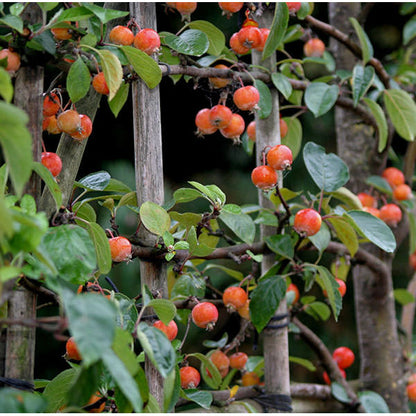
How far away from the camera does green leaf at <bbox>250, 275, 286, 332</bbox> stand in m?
0.73

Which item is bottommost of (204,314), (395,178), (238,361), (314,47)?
(238,361)

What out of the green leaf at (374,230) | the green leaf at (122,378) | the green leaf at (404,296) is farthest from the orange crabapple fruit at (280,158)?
the green leaf at (404,296)

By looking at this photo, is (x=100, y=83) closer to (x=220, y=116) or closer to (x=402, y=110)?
(x=220, y=116)

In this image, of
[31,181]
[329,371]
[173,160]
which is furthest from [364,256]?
[31,181]

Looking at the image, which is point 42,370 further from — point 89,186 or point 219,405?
point 89,186

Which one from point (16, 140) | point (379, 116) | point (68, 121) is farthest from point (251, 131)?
point (16, 140)

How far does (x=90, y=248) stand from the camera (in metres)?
0.43

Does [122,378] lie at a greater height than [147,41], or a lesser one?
lesser

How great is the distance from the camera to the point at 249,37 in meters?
0.75

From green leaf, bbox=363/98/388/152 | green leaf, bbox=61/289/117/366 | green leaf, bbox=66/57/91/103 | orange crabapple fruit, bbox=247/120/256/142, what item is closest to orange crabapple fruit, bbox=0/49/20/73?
green leaf, bbox=66/57/91/103

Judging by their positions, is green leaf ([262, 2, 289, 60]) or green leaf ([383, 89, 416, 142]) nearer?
green leaf ([262, 2, 289, 60])

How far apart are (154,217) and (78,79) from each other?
17 centimetres

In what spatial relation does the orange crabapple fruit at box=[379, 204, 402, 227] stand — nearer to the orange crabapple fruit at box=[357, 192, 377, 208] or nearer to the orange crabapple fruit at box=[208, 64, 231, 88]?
the orange crabapple fruit at box=[357, 192, 377, 208]

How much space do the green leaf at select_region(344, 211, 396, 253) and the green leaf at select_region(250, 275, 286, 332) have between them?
0.46ft
